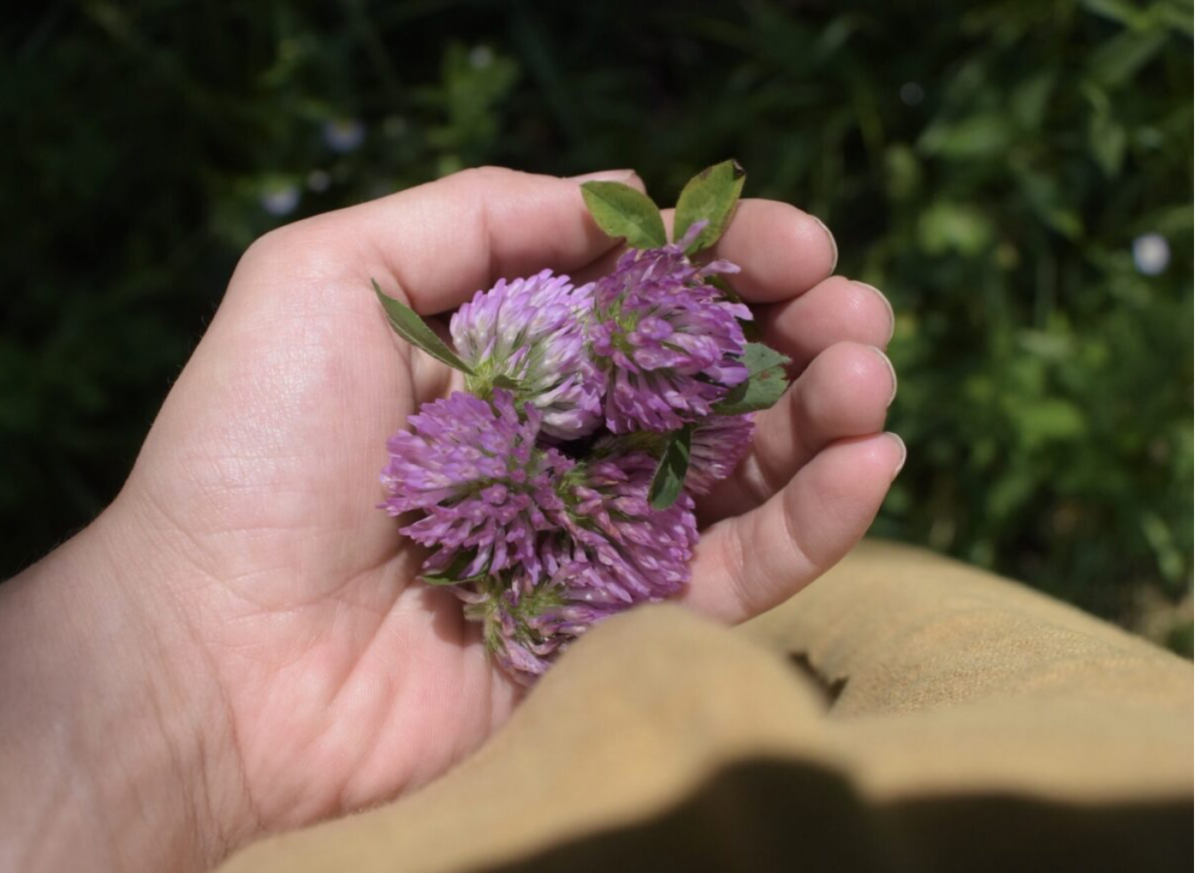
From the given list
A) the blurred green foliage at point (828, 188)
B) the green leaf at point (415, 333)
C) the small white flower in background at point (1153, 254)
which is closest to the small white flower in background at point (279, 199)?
the blurred green foliage at point (828, 188)

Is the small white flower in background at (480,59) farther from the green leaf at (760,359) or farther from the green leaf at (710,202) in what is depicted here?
the green leaf at (760,359)

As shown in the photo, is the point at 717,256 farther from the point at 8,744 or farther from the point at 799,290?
the point at 8,744

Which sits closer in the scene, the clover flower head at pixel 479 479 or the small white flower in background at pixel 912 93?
the clover flower head at pixel 479 479

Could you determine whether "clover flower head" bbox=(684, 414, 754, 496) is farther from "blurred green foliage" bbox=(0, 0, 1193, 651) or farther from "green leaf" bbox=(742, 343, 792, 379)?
"blurred green foliage" bbox=(0, 0, 1193, 651)

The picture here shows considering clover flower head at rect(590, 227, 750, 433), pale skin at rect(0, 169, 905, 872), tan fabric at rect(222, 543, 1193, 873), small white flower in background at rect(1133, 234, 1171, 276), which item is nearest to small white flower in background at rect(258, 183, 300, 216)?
pale skin at rect(0, 169, 905, 872)

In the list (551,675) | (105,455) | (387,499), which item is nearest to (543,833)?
(551,675)
